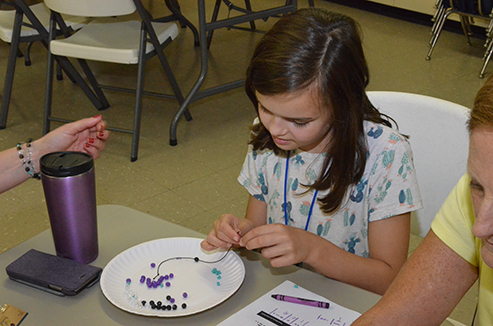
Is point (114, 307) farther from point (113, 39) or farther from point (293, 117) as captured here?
point (113, 39)

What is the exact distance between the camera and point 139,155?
9.25 ft

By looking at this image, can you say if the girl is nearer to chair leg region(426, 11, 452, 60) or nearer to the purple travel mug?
the purple travel mug

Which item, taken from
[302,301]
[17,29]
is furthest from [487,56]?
[302,301]

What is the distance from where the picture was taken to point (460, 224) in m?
0.93

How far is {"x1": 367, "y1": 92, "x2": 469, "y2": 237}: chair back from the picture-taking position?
3.96 feet

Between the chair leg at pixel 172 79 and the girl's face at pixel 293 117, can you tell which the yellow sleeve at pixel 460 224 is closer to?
the girl's face at pixel 293 117

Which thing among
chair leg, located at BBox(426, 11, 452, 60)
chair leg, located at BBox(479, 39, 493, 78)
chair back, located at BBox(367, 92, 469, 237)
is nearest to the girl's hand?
chair back, located at BBox(367, 92, 469, 237)

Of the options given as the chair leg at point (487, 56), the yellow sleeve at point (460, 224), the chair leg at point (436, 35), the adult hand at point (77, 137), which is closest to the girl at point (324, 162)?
the yellow sleeve at point (460, 224)

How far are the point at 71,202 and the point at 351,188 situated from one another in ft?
1.90

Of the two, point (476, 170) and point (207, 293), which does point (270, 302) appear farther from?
point (476, 170)

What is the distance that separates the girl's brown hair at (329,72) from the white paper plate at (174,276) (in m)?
0.33

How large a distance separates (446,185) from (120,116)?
2.28 m

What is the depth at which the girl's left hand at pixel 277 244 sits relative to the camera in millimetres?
964

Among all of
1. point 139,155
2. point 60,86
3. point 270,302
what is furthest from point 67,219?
point 60,86
